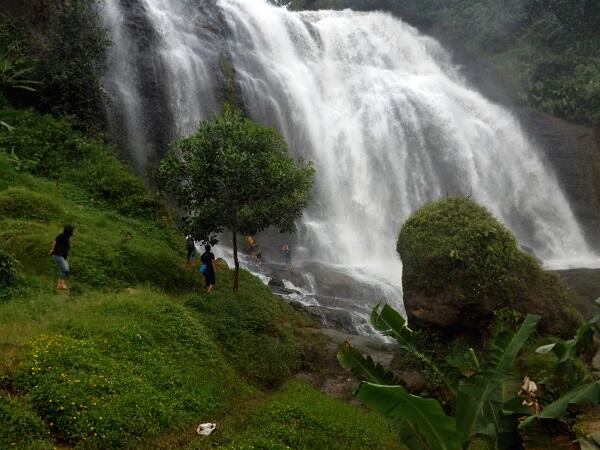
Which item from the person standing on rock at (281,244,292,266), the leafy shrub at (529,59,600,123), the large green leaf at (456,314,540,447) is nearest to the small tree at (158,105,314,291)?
the large green leaf at (456,314,540,447)

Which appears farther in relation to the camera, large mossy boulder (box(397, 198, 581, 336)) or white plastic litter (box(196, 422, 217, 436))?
large mossy boulder (box(397, 198, 581, 336))

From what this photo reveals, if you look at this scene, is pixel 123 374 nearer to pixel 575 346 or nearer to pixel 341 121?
pixel 575 346

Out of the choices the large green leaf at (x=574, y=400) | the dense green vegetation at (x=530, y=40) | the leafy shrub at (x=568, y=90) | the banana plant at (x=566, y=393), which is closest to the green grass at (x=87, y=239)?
the banana plant at (x=566, y=393)

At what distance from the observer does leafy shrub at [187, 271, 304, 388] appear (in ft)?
33.3

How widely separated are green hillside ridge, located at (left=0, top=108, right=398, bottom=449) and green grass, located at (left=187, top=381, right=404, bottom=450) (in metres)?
0.03

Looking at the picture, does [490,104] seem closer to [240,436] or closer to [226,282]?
[226,282]

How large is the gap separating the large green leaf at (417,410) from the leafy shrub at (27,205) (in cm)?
1125

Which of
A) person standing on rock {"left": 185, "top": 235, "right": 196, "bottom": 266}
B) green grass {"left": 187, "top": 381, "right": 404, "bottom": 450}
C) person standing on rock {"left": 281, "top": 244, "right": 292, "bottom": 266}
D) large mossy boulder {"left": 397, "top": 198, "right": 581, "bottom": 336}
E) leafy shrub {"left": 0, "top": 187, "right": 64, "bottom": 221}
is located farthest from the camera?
person standing on rock {"left": 281, "top": 244, "right": 292, "bottom": 266}

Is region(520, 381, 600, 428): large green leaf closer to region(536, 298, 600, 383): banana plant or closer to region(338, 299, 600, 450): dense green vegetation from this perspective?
region(338, 299, 600, 450): dense green vegetation

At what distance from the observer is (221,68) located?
25469 mm

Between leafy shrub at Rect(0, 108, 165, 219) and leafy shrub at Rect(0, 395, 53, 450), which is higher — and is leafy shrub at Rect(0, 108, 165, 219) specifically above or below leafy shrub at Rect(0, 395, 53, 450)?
above

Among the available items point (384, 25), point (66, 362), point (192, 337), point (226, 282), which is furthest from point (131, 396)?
point (384, 25)

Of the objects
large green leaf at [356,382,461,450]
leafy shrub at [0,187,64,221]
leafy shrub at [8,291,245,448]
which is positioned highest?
large green leaf at [356,382,461,450]

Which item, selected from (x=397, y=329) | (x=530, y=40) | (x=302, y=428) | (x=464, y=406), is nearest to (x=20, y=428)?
(x=302, y=428)
